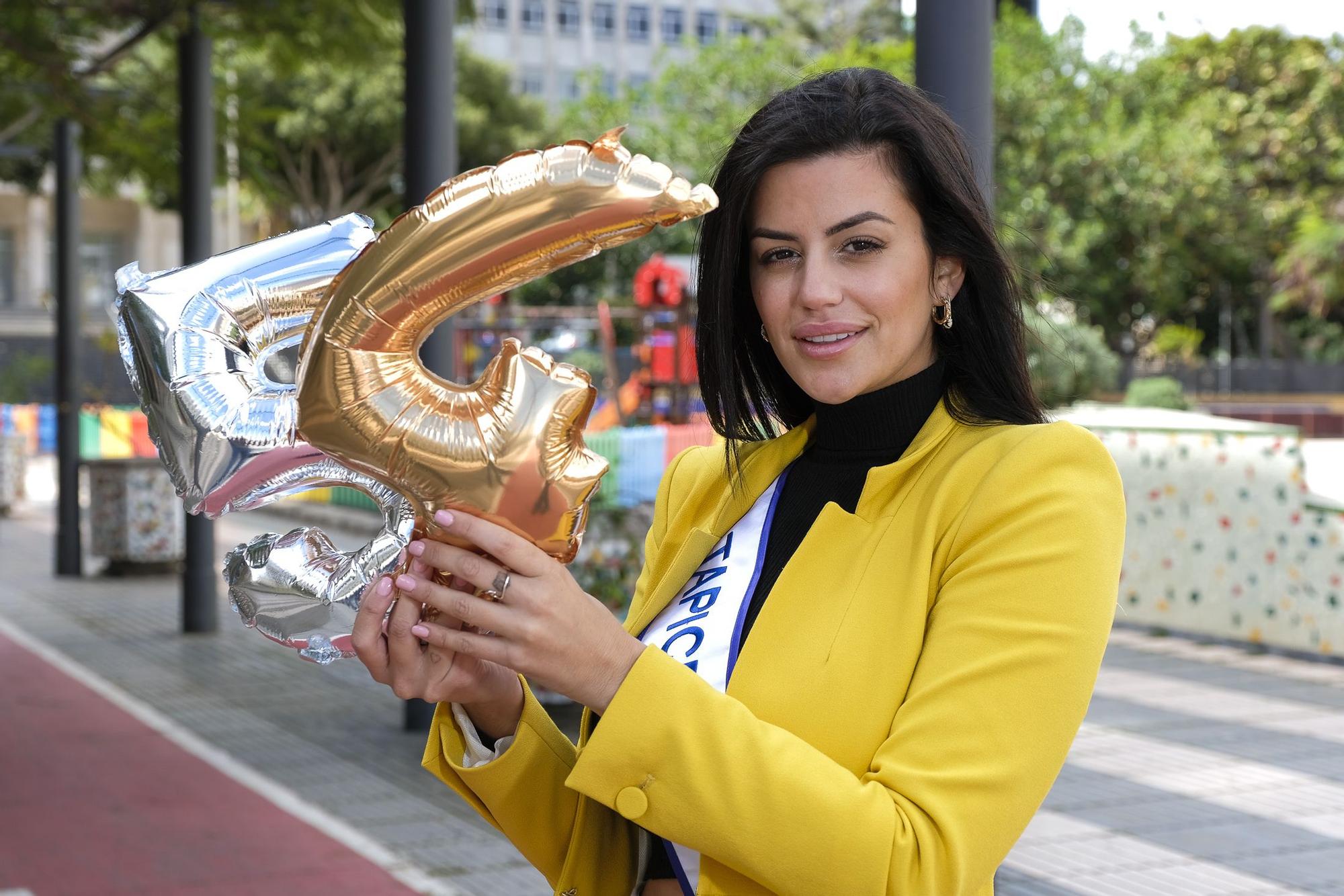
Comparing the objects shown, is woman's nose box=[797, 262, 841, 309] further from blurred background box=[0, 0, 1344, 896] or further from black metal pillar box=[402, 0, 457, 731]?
black metal pillar box=[402, 0, 457, 731]

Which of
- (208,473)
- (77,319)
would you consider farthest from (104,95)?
(208,473)

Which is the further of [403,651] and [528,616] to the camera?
[403,651]

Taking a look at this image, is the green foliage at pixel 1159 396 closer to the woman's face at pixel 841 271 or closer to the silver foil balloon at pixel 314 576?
the woman's face at pixel 841 271

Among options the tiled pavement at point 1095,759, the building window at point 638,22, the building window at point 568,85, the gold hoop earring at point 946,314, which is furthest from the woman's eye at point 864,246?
the building window at point 638,22

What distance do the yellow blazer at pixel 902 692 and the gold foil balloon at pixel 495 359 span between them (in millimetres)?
211

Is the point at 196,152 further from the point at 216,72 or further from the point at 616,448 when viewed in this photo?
the point at 616,448

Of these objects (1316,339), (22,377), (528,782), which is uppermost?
(1316,339)

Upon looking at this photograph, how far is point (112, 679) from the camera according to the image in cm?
807

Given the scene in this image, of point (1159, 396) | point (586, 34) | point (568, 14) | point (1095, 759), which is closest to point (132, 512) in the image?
point (1095, 759)

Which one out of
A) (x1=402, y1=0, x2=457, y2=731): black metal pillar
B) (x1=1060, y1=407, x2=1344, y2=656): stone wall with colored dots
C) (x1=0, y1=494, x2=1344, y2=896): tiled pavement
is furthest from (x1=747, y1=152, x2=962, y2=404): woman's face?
(x1=1060, y1=407, x2=1344, y2=656): stone wall with colored dots

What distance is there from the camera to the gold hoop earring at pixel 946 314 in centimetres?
164

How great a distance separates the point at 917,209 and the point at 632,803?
2.24 ft

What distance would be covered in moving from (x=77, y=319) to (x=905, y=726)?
12098mm

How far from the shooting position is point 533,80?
59312 millimetres
